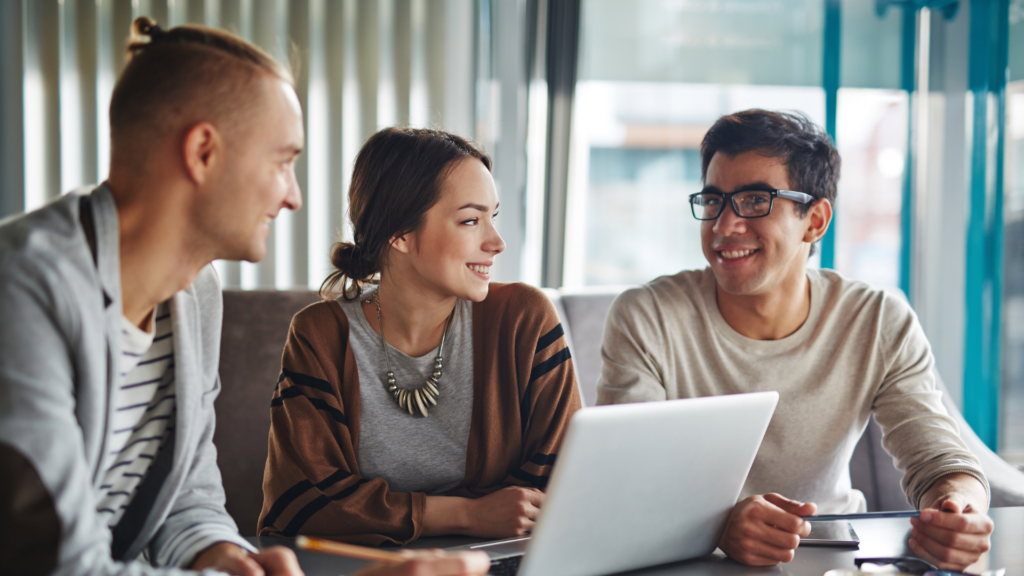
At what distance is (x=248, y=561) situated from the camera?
2.72ft

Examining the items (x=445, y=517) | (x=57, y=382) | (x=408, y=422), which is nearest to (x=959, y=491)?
(x=445, y=517)

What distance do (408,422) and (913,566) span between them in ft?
2.72

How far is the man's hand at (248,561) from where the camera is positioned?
810 millimetres

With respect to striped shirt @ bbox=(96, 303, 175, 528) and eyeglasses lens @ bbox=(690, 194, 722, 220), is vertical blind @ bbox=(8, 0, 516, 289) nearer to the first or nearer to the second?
eyeglasses lens @ bbox=(690, 194, 722, 220)

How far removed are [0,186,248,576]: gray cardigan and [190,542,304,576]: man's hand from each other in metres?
0.13

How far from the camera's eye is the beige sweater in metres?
1.44

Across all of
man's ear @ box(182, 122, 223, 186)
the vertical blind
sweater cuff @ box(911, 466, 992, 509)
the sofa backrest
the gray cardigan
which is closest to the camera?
the gray cardigan

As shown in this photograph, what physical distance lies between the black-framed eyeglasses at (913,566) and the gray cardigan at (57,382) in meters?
0.86

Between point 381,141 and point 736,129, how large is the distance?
2.50 feet

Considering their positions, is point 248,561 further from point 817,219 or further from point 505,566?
point 817,219

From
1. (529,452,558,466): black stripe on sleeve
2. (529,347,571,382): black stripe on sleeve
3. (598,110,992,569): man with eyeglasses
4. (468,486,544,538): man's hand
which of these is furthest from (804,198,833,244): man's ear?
(468,486,544,538): man's hand

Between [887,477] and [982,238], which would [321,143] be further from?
[982,238]

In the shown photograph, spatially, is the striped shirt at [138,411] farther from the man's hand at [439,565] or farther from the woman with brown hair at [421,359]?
the man's hand at [439,565]

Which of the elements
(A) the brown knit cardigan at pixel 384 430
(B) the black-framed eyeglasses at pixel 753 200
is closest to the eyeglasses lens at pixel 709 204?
(B) the black-framed eyeglasses at pixel 753 200
